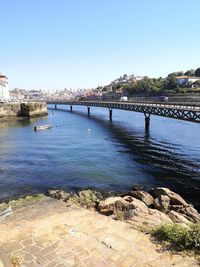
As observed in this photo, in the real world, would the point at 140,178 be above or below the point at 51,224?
below

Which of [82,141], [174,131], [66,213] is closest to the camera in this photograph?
[66,213]

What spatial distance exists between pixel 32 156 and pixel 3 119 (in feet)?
214

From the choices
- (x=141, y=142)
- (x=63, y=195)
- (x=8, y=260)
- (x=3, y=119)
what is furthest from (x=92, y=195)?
(x=3, y=119)

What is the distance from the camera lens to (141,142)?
5434cm

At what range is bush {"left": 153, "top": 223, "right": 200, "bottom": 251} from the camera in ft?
41.8

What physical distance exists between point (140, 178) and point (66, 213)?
1639 centimetres

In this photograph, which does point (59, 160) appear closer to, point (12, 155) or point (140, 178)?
point (12, 155)

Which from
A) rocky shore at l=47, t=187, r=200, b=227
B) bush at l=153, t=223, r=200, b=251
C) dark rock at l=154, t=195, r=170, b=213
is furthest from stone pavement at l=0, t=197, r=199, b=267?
dark rock at l=154, t=195, r=170, b=213

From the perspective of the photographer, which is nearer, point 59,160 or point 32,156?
point 59,160

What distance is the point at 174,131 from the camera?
216 ft

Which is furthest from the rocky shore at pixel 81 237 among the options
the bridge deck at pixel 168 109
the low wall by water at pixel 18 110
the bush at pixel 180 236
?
the low wall by water at pixel 18 110

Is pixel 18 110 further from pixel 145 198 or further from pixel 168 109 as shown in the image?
pixel 145 198

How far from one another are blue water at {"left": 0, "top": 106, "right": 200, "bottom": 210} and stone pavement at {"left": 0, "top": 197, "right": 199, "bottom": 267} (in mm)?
11740

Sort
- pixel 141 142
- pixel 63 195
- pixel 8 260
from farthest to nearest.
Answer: pixel 141 142, pixel 63 195, pixel 8 260
